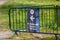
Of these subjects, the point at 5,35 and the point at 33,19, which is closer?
the point at 33,19

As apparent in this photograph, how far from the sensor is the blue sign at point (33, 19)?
9000 mm

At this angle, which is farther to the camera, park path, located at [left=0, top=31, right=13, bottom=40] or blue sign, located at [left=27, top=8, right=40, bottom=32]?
park path, located at [left=0, top=31, right=13, bottom=40]

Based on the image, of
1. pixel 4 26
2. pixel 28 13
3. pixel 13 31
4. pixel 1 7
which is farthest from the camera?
pixel 1 7

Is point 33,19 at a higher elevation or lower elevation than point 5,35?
higher

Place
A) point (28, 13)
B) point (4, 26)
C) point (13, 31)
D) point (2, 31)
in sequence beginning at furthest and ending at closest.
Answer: point (4, 26)
point (2, 31)
point (13, 31)
point (28, 13)

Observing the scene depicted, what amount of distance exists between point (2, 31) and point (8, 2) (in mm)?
6658

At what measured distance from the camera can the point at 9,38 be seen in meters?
9.64

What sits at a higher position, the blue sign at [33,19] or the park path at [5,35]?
the blue sign at [33,19]

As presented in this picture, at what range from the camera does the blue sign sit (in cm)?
900

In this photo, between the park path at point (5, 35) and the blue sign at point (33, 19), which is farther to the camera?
the park path at point (5, 35)

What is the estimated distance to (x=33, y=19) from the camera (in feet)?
29.8

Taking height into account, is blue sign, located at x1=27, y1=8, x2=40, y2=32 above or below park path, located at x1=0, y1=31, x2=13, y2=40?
above

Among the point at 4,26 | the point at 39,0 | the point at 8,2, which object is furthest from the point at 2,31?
the point at 39,0

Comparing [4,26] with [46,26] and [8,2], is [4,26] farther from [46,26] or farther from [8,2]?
[8,2]
